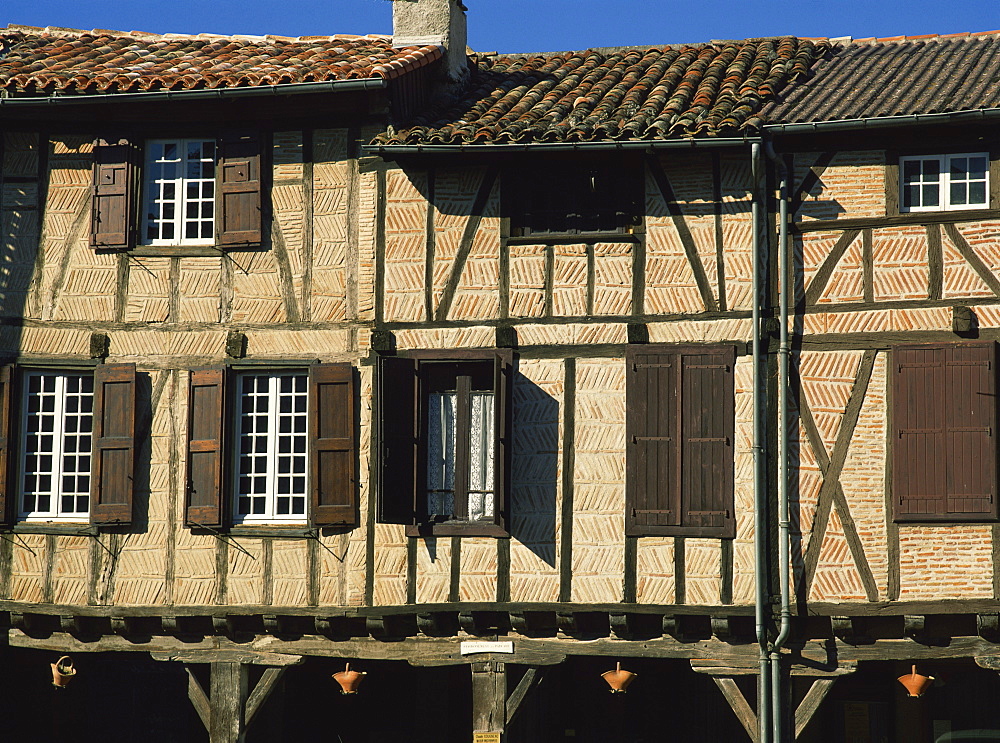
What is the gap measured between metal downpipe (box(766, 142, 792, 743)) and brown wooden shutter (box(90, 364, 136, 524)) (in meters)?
6.20

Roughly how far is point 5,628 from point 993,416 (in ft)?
31.9

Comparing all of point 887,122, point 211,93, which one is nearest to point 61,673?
point 211,93

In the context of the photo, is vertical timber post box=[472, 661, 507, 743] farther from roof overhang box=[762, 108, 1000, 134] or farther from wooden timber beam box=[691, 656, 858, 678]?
roof overhang box=[762, 108, 1000, 134]

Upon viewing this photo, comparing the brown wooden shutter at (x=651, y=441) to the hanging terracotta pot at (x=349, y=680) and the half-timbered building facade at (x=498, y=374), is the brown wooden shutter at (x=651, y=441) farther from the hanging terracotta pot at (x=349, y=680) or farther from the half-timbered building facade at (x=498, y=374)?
the hanging terracotta pot at (x=349, y=680)

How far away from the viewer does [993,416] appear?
1173cm

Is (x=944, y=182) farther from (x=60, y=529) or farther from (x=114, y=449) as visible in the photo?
(x=60, y=529)

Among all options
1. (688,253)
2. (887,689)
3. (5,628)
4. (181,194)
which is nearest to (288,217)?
(181,194)

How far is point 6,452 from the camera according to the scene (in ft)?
43.2

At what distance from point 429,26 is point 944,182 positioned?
577 cm

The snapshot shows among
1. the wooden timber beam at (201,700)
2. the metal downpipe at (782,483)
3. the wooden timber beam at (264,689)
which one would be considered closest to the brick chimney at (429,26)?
the metal downpipe at (782,483)

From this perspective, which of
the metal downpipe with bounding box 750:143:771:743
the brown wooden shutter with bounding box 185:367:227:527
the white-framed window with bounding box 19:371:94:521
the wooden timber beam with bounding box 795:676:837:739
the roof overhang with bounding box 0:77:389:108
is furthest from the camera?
the white-framed window with bounding box 19:371:94:521

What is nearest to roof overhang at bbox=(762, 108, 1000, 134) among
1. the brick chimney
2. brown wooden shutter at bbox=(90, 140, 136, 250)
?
the brick chimney

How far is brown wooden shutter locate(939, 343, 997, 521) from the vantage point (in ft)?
38.4

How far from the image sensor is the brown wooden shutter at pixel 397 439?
1235 centimetres
